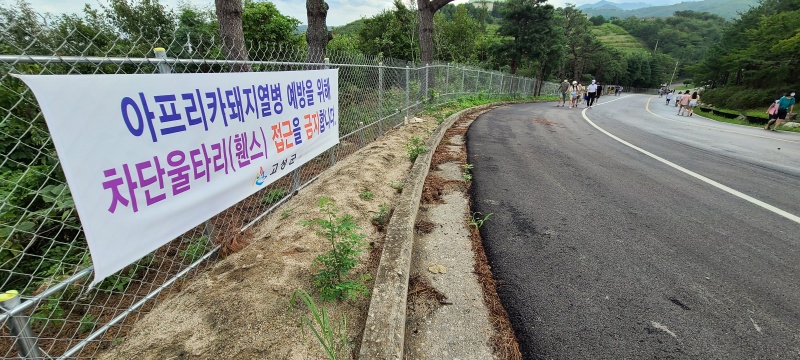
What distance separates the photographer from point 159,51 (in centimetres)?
205

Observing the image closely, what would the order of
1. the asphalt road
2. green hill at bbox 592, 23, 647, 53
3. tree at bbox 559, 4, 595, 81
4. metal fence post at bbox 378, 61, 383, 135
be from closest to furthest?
the asphalt road → metal fence post at bbox 378, 61, 383, 135 → tree at bbox 559, 4, 595, 81 → green hill at bbox 592, 23, 647, 53

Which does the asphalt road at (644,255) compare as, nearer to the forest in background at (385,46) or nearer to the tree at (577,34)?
the forest in background at (385,46)

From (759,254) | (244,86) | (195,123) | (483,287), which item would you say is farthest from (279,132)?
(759,254)

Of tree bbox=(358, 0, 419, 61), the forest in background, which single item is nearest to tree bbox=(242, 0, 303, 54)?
the forest in background

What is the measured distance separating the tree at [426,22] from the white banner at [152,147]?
35.4 ft

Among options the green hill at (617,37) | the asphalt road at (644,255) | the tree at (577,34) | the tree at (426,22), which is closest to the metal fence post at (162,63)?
the asphalt road at (644,255)

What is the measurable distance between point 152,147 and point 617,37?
505ft

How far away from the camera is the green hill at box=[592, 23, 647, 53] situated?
11494 centimetres

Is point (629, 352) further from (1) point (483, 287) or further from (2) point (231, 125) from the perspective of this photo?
(2) point (231, 125)

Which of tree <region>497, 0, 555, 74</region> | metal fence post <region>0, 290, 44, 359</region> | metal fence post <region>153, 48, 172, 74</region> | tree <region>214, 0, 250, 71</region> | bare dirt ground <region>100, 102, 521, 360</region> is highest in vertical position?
tree <region>497, 0, 555, 74</region>

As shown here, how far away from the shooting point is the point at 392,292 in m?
2.16

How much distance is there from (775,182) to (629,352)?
5234 mm

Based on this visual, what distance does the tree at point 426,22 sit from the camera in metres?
12.7

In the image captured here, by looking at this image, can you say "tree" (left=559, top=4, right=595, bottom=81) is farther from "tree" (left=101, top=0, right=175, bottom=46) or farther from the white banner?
the white banner
